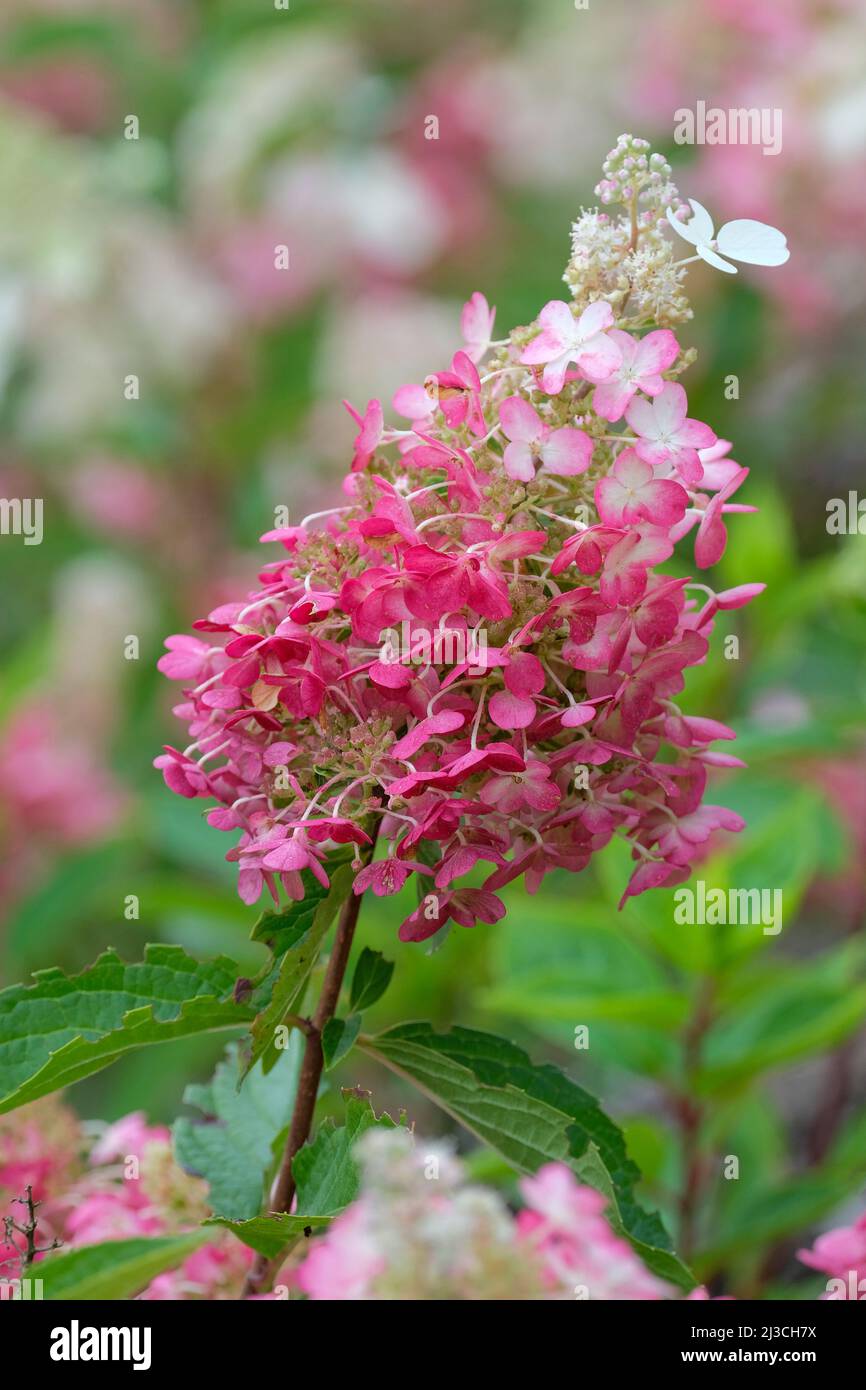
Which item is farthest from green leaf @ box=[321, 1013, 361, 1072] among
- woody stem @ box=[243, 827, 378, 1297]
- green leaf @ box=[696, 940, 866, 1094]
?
green leaf @ box=[696, 940, 866, 1094]

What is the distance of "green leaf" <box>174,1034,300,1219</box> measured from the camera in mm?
685

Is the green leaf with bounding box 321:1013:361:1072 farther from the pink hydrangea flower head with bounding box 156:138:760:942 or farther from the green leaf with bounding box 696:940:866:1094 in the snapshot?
the green leaf with bounding box 696:940:866:1094

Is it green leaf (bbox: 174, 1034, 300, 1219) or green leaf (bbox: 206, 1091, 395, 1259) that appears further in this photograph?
green leaf (bbox: 174, 1034, 300, 1219)

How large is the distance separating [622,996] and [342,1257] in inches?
22.4

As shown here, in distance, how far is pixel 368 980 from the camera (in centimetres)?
67

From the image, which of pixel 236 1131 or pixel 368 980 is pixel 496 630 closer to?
pixel 368 980

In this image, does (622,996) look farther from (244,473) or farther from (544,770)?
(244,473)

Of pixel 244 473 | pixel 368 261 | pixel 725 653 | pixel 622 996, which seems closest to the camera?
pixel 622 996

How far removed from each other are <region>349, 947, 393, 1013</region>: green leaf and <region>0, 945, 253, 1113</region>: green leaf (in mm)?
55

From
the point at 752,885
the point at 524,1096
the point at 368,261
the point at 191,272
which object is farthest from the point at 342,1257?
the point at 368,261

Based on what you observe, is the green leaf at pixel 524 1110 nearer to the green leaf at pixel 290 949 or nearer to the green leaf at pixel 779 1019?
the green leaf at pixel 290 949

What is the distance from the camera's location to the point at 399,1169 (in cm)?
43

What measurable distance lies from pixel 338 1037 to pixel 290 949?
6 cm

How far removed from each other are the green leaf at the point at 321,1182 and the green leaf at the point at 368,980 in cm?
5
